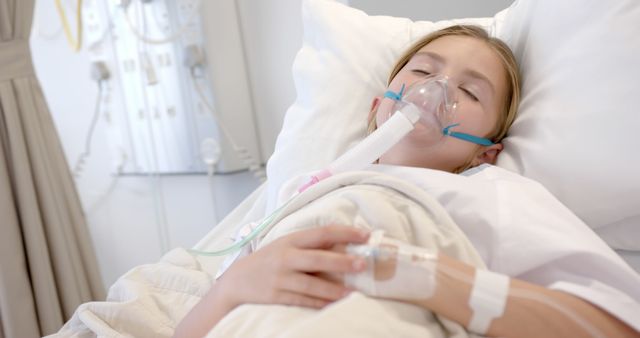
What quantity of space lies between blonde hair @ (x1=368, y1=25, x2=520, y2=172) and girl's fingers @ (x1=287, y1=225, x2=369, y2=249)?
466 millimetres

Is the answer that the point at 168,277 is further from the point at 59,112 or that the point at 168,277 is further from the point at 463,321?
the point at 59,112

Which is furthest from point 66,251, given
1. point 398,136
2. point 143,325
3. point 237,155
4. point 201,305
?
point 398,136

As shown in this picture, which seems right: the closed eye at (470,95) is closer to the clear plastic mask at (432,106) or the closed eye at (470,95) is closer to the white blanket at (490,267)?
the clear plastic mask at (432,106)

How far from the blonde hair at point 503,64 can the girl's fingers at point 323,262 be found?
1.65 ft

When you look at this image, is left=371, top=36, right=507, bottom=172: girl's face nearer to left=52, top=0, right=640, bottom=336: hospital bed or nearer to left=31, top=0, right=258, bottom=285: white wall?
left=52, top=0, right=640, bottom=336: hospital bed

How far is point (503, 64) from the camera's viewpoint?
1064mm

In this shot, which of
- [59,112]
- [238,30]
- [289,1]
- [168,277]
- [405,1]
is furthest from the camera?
[59,112]

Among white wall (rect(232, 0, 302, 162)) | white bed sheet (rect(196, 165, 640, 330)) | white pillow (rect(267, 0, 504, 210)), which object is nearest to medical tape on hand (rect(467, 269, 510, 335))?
white bed sheet (rect(196, 165, 640, 330))

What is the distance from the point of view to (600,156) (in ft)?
2.85

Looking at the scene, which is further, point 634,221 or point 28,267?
point 28,267

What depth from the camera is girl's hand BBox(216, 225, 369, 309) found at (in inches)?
26.4

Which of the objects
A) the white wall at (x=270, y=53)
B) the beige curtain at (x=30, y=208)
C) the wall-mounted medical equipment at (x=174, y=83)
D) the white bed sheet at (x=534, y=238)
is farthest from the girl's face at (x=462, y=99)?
the beige curtain at (x=30, y=208)

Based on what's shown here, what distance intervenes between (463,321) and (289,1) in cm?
135

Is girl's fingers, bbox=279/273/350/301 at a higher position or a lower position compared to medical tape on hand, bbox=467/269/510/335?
higher
